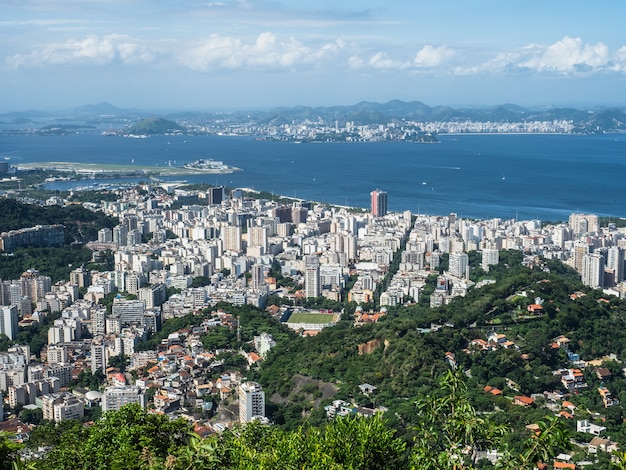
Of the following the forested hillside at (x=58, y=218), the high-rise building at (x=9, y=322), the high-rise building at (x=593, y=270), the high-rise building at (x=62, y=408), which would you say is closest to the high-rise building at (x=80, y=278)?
the high-rise building at (x=9, y=322)

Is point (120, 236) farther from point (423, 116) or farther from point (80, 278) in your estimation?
point (423, 116)

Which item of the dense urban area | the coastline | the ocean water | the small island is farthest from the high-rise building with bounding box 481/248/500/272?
the small island

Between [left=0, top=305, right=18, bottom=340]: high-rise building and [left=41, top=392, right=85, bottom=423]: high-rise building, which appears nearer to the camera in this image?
[left=41, top=392, right=85, bottom=423]: high-rise building

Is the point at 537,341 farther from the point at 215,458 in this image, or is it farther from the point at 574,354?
the point at 215,458

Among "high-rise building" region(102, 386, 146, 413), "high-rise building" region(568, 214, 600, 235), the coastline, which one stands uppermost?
the coastline

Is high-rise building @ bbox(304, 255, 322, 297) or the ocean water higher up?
the ocean water

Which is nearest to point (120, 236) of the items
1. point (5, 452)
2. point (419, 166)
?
point (5, 452)

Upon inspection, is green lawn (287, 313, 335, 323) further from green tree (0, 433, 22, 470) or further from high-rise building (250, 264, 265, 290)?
green tree (0, 433, 22, 470)
